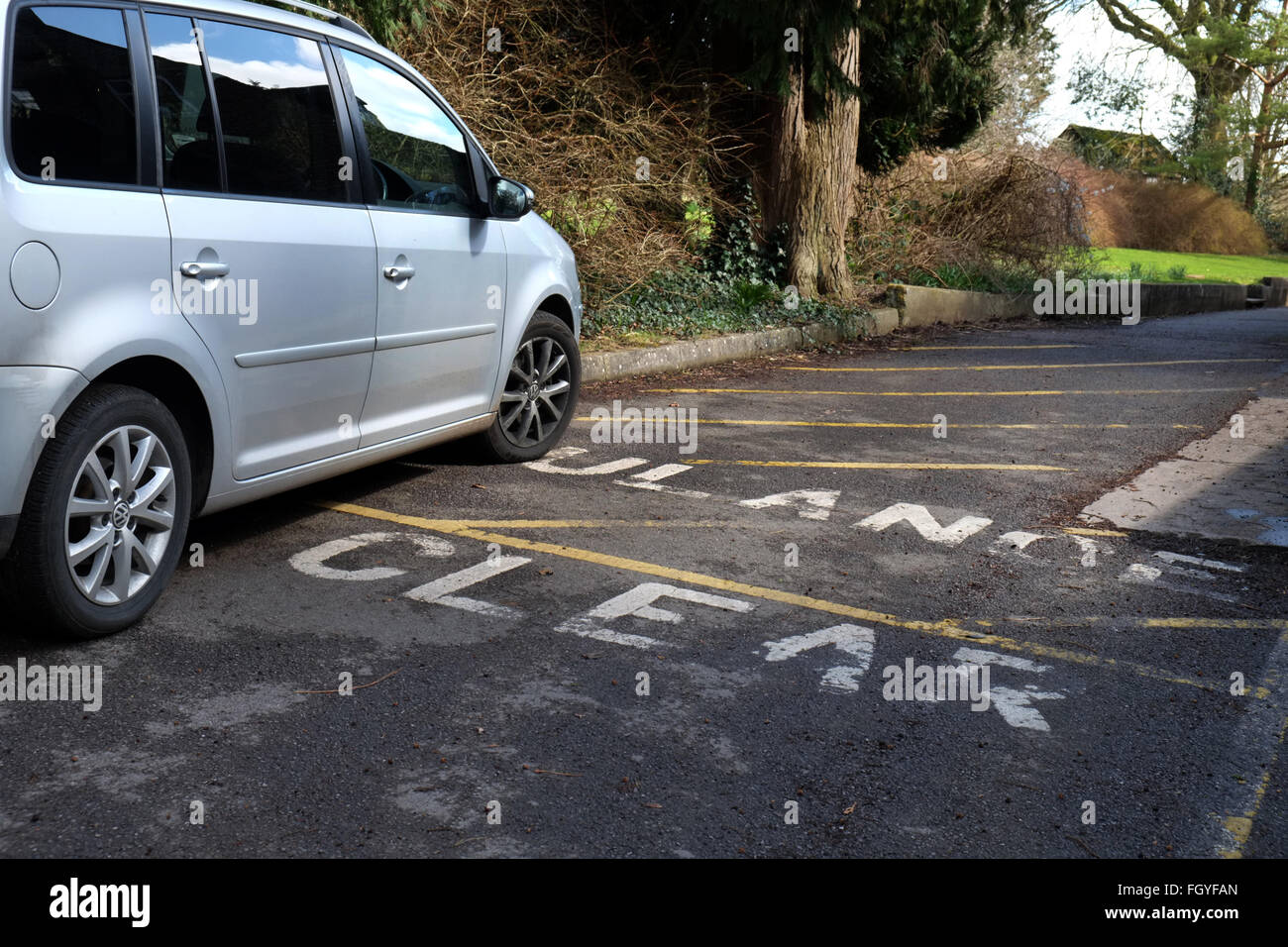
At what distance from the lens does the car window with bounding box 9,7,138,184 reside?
141 inches

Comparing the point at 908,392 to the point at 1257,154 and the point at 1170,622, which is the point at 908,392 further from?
the point at 1257,154

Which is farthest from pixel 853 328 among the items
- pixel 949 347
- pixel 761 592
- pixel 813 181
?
pixel 761 592

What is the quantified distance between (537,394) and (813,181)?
24.5 feet

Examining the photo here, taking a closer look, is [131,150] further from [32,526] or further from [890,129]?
[890,129]

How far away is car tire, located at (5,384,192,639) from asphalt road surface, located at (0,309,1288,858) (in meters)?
0.15

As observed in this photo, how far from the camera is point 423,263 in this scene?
A: 5398 millimetres

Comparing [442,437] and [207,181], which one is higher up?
[207,181]

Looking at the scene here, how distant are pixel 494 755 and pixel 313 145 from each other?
2697mm

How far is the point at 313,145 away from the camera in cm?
484

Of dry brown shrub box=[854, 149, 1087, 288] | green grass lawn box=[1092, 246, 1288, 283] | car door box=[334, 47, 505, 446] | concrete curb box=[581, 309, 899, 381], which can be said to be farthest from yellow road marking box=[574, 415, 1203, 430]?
green grass lawn box=[1092, 246, 1288, 283]

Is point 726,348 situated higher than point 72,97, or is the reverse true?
Result: point 72,97

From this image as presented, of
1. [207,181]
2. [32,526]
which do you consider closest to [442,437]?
[207,181]

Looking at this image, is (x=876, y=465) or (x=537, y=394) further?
(x=876, y=465)

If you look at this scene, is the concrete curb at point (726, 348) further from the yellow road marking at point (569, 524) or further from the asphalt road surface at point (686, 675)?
the yellow road marking at point (569, 524)
